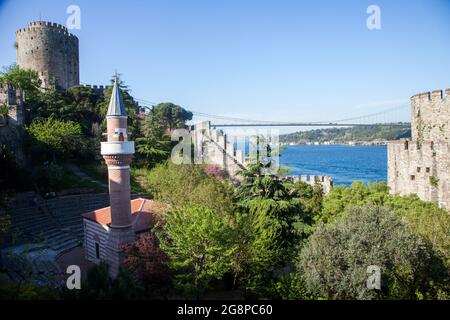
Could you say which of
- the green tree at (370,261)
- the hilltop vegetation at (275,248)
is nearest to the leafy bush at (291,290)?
the hilltop vegetation at (275,248)

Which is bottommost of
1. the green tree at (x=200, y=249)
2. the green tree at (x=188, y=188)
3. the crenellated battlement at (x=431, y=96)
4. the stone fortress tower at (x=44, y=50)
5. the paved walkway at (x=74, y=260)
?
the paved walkway at (x=74, y=260)

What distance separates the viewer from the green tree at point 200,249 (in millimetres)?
13469

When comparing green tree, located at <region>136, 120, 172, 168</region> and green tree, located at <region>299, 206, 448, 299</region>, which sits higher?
green tree, located at <region>136, 120, 172, 168</region>

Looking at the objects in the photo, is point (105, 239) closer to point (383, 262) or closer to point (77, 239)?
point (77, 239)

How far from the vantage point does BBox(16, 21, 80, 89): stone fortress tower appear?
4328cm

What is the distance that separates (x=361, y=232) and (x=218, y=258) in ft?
18.6

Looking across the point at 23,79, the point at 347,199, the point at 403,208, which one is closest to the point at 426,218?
the point at 403,208

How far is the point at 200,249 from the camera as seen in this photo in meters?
13.9

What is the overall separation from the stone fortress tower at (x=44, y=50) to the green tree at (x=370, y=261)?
40.5 metres

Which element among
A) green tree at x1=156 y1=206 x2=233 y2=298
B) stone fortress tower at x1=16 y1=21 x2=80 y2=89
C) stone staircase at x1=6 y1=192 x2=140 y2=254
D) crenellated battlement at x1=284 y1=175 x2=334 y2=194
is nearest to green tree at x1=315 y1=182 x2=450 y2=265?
crenellated battlement at x1=284 y1=175 x2=334 y2=194

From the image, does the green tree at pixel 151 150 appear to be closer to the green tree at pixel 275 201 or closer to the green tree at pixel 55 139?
the green tree at pixel 55 139

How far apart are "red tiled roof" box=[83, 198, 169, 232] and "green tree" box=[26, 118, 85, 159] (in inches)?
488

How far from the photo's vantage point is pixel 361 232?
12008 millimetres

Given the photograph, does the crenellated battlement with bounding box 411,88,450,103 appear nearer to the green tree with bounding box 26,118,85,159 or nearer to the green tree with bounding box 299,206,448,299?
the green tree with bounding box 299,206,448,299
